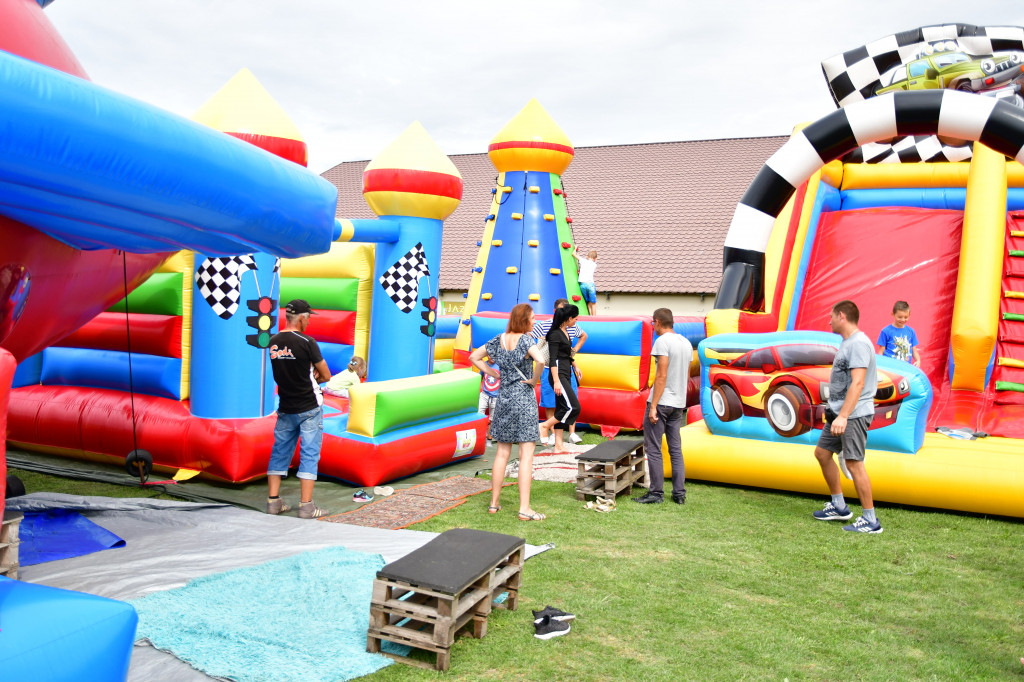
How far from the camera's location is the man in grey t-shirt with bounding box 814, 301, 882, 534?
A: 455cm

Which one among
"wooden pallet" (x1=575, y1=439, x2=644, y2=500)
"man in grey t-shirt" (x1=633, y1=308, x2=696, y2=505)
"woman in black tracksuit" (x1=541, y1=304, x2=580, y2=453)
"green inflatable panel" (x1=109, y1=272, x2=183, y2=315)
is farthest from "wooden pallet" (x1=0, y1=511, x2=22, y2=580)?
"woman in black tracksuit" (x1=541, y1=304, x2=580, y2=453)

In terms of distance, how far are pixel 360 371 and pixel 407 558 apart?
12.3 feet

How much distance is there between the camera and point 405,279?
7465 mm

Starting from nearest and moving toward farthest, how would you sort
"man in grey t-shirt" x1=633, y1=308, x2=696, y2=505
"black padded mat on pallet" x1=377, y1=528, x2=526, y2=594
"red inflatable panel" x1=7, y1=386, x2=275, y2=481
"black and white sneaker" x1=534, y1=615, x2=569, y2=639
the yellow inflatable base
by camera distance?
"black padded mat on pallet" x1=377, y1=528, x2=526, y2=594, "black and white sneaker" x1=534, y1=615, x2=569, y2=639, the yellow inflatable base, "man in grey t-shirt" x1=633, y1=308, x2=696, y2=505, "red inflatable panel" x1=7, y1=386, x2=275, y2=481

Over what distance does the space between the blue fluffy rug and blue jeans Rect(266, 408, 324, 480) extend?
1071mm

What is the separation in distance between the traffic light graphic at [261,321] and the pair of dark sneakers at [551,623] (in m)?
3.34

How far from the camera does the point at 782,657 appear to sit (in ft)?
9.80

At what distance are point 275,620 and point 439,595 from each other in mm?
791

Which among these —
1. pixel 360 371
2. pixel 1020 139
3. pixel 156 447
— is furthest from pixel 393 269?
pixel 1020 139

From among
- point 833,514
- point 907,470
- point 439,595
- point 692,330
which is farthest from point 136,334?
point 692,330

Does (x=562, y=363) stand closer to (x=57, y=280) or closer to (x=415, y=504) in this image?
(x=415, y=504)

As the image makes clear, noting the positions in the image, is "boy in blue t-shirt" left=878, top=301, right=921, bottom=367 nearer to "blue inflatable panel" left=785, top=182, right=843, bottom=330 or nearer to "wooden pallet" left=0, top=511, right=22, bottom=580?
"blue inflatable panel" left=785, top=182, right=843, bottom=330

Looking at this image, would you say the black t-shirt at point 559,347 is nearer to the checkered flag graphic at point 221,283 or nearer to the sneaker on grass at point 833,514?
the sneaker on grass at point 833,514

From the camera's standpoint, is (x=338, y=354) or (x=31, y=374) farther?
(x=338, y=354)
